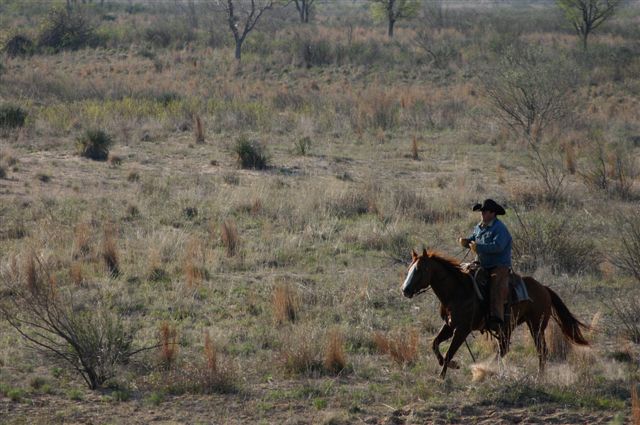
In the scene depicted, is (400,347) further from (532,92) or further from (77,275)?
(532,92)

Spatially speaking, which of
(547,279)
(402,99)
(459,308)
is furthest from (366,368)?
(402,99)

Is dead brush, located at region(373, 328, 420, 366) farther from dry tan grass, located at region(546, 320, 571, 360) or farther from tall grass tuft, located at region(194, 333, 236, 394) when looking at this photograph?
tall grass tuft, located at region(194, 333, 236, 394)

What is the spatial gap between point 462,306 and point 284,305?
2.91m

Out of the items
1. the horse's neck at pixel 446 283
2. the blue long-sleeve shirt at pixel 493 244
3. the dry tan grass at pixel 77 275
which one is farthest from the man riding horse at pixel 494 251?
the dry tan grass at pixel 77 275

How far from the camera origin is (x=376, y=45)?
43.6m

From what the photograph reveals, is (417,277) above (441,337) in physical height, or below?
above

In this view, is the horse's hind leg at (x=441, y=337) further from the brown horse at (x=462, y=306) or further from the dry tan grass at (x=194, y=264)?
the dry tan grass at (x=194, y=264)

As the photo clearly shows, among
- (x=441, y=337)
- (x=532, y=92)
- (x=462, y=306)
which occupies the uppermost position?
(x=532, y=92)

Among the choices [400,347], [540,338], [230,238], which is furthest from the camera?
[230,238]

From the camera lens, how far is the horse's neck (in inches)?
326

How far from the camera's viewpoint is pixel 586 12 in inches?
1741

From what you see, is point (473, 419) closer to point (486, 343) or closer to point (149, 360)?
point (486, 343)

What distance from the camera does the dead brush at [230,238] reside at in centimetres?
1362

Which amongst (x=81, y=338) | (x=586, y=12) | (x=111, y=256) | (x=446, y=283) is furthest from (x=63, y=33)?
(x=446, y=283)
